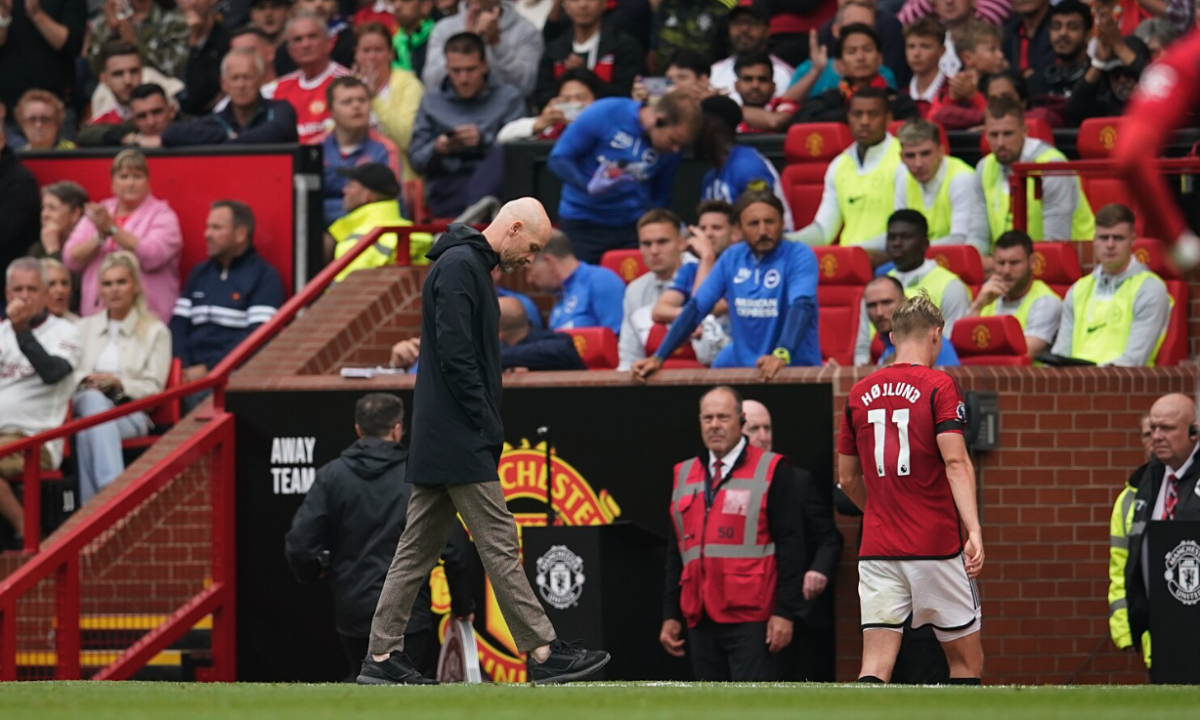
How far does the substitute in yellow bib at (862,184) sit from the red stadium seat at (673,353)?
1280 mm

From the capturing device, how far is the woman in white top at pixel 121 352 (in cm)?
1336

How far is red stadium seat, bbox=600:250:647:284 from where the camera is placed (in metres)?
13.6

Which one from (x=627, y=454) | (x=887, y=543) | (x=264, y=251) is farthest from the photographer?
(x=264, y=251)

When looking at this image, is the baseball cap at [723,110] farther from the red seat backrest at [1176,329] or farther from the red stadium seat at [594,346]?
the red seat backrest at [1176,329]

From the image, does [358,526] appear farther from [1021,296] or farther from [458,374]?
[1021,296]

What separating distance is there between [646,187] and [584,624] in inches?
162

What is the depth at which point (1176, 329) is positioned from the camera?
11797 mm

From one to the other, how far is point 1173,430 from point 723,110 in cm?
471

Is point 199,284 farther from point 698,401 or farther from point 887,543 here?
point 887,543

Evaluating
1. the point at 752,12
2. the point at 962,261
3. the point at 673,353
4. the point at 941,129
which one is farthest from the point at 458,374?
the point at 752,12

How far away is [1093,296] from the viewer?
1179 cm

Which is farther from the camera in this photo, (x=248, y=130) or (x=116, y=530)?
(x=248, y=130)

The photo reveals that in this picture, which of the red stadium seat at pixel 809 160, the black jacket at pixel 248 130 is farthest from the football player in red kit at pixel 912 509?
the black jacket at pixel 248 130

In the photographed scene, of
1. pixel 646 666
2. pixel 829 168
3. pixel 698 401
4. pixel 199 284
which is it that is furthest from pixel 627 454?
pixel 199 284
